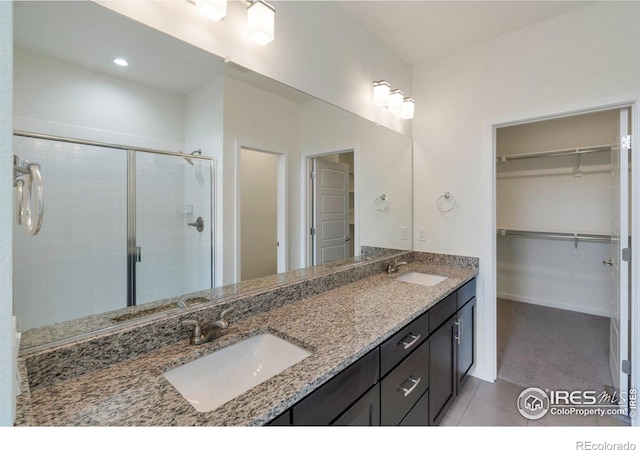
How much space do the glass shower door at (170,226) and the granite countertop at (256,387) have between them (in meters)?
0.25

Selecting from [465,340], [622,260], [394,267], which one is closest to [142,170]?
[394,267]

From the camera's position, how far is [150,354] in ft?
3.20

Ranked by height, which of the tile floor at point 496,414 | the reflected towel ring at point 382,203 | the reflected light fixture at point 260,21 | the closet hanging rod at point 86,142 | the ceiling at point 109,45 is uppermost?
the reflected light fixture at point 260,21

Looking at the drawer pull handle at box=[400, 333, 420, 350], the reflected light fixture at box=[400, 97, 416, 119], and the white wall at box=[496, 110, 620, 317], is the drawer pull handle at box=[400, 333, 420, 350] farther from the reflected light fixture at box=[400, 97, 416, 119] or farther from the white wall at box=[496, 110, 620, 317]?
the white wall at box=[496, 110, 620, 317]

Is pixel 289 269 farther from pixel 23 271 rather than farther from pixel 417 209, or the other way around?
pixel 417 209

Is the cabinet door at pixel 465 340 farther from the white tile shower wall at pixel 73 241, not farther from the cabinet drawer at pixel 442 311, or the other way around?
the white tile shower wall at pixel 73 241

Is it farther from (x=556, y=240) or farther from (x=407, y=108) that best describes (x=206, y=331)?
(x=556, y=240)

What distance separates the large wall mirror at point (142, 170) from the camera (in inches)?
33.2

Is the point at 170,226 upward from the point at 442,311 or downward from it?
upward

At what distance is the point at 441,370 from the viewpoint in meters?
1.74

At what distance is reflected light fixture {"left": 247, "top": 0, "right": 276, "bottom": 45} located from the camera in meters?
1.30

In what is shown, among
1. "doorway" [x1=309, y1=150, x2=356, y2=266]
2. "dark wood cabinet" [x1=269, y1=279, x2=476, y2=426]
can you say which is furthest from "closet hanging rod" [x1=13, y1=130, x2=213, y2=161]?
"dark wood cabinet" [x1=269, y1=279, x2=476, y2=426]

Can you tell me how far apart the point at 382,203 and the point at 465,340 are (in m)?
1.20
